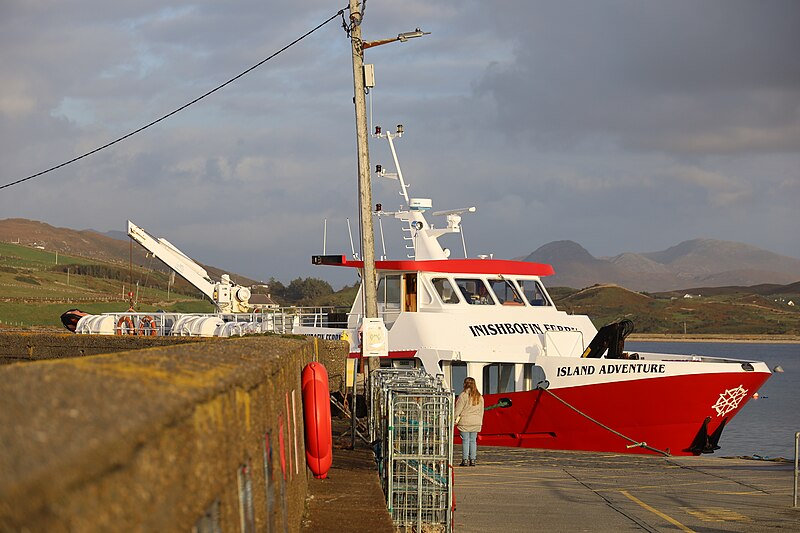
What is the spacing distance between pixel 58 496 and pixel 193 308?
224ft

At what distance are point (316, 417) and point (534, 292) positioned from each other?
16.0 meters

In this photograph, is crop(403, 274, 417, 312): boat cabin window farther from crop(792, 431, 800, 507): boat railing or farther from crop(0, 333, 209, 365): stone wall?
crop(792, 431, 800, 507): boat railing

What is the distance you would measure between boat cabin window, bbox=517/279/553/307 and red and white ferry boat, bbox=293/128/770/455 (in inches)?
1.2

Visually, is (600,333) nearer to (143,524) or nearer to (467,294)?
(467,294)

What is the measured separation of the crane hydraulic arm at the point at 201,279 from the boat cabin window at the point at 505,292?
39.5 feet

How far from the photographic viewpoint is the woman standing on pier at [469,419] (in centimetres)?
1644

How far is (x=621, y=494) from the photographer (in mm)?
13844

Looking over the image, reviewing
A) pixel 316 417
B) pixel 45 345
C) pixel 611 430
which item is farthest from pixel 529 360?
pixel 316 417

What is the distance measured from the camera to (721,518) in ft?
38.8

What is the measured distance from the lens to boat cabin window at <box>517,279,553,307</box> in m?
24.0

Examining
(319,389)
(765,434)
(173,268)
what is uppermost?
(173,268)

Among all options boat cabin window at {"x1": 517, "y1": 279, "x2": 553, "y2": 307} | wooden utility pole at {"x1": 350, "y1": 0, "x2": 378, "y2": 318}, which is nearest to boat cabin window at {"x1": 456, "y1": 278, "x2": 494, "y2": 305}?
boat cabin window at {"x1": 517, "y1": 279, "x2": 553, "y2": 307}

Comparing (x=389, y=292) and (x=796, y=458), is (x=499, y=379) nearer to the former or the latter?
(x=389, y=292)

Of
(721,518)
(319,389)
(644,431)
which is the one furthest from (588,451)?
(319,389)
